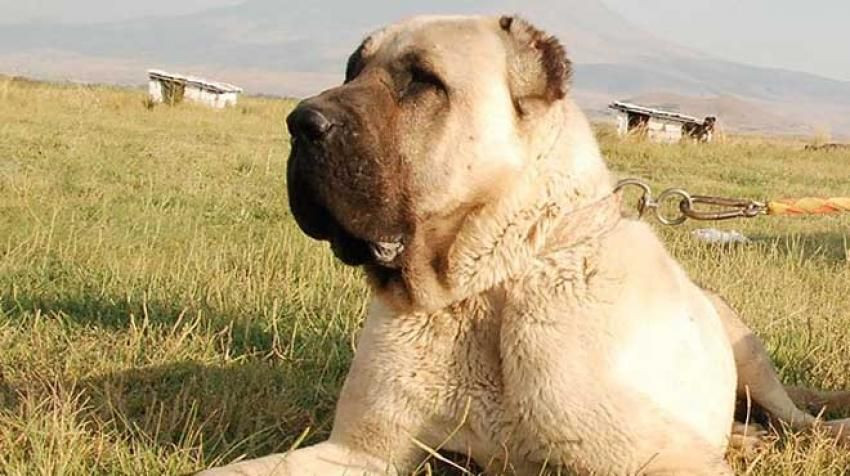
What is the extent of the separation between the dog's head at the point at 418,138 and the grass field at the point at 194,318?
580mm

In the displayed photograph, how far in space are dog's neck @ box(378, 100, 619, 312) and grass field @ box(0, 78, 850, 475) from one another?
0.52 metres

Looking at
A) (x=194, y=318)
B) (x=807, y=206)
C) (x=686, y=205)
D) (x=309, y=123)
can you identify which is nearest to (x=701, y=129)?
(x=807, y=206)

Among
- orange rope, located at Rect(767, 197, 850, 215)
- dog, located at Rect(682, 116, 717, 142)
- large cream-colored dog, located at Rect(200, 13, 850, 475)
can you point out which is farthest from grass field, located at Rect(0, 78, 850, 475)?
dog, located at Rect(682, 116, 717, 142)

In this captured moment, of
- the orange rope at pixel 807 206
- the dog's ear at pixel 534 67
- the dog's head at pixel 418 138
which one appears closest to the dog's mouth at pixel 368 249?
the dog's head at pixel 418 138

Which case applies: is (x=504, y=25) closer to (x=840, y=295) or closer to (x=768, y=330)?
(x=768, y=330)

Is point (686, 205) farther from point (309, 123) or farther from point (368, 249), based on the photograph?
point (309, 123)

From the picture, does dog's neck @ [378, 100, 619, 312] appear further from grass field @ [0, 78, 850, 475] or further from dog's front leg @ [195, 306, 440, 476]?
grass field @ [0, 78, 850, 475]

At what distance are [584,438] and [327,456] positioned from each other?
67 centimetres

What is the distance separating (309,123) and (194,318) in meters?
2.11

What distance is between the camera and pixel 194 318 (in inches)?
172

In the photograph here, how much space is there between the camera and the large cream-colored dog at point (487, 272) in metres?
2.57

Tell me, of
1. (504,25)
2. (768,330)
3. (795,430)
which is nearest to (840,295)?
(768,330)

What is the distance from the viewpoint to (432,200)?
262 cm

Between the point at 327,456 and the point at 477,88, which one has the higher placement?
the point at 477,88
